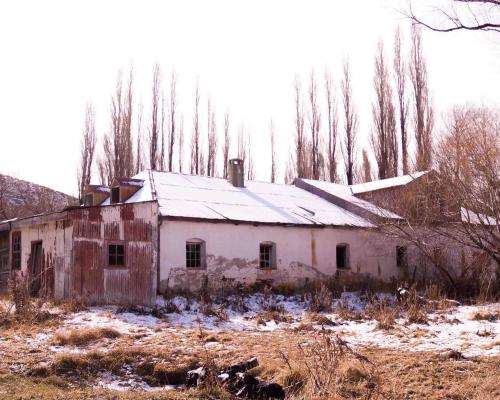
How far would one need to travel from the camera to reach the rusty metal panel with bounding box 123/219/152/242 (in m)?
16.7

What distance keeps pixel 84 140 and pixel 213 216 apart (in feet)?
62.2

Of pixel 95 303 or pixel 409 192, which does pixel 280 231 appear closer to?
Result: pixel 409 192

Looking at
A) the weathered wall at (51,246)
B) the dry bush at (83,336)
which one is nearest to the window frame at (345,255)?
the weathered wall at (51,246)

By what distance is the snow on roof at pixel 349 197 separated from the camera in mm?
23375

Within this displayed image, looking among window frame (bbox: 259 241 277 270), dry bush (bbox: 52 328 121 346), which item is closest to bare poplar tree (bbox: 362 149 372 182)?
window frame (bbox: 259 241 277 270)

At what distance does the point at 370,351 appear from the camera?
10164mm

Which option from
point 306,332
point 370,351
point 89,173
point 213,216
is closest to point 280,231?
point 213,216

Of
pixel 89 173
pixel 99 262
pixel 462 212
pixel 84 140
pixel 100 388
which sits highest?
pixel 84 140

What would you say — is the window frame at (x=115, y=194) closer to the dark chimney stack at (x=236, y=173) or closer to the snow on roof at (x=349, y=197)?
the dark chimney stack at (x=236, y=173)

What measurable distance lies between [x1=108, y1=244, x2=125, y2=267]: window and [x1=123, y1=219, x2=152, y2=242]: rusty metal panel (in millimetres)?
405

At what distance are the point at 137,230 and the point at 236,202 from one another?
21.9ft

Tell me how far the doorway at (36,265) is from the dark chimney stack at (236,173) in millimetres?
9550

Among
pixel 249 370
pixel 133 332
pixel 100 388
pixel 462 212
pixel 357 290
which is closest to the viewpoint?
pixel 100 388

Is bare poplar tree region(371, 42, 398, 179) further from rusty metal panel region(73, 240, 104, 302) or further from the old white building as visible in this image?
rusty metal panel region(73, 240, 104, 302)
